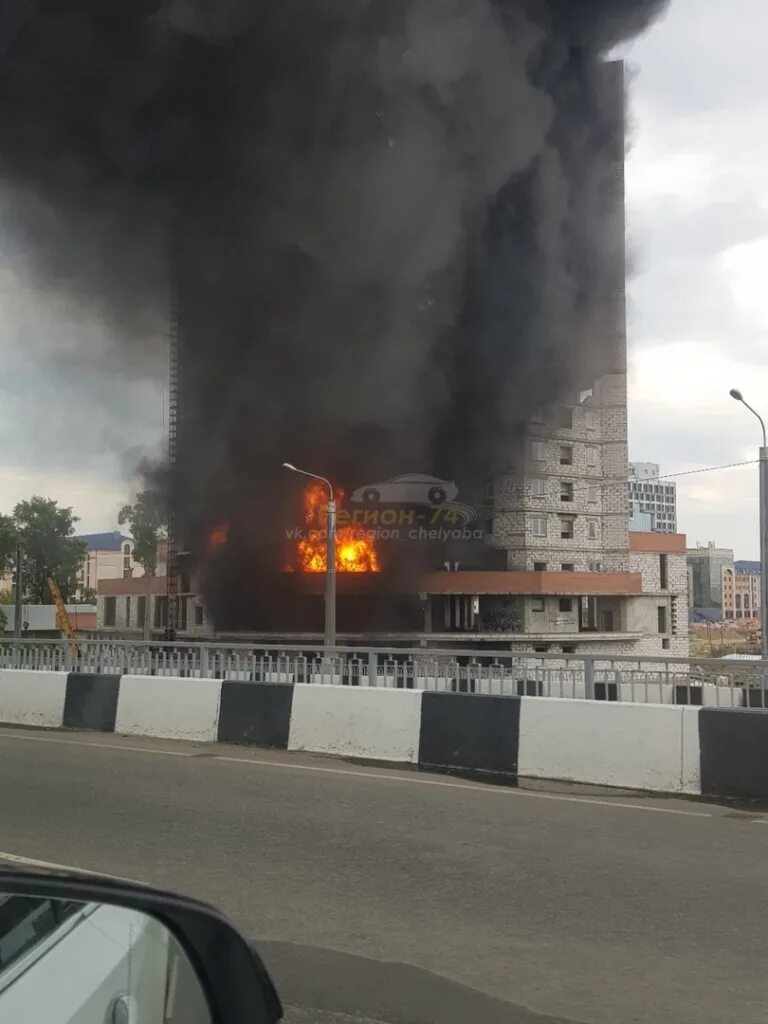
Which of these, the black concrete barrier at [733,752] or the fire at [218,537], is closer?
the black concrete barrier at [733,752]

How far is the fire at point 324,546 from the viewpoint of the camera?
49.1 m

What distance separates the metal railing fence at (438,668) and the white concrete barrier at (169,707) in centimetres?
43

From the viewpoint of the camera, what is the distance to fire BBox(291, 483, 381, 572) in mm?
49062

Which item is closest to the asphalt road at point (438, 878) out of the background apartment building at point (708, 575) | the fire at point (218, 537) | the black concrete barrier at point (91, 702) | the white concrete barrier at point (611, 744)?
the white concrete barrier at point (611, 744)

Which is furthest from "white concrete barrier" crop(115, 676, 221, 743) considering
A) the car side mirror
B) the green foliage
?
the green foliage

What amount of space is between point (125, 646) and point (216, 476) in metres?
42.0

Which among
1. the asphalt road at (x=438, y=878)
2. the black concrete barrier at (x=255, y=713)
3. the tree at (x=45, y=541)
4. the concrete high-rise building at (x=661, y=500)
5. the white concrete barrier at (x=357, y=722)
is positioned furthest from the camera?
the concrete high-rise building at (x=661, y=500)

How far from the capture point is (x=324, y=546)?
48.9 meters

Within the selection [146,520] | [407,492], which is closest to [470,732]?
[407,492]

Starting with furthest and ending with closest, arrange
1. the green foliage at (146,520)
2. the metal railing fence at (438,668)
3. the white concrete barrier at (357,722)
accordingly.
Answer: the green foliage at (146,520), the white concrete barrier at (357,722), the metal railing fence at (438,668)

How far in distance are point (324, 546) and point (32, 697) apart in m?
38.2

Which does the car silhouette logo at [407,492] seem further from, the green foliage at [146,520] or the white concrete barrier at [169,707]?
the white concrete barrier at [169,707]

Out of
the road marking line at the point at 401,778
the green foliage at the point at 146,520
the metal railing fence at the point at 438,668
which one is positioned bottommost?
the road marking line at the point at 401,778

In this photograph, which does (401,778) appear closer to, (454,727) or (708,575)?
(454,727)
